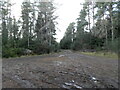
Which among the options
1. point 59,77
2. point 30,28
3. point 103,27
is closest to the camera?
point 59,77

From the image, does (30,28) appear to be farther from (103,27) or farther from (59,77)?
(59,77)

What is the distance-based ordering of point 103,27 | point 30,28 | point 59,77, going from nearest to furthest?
point 59,77
point 103,27
point 30,28

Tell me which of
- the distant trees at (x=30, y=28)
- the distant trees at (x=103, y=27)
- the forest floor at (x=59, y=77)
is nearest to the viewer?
the forest floor at (x=59, y=77)

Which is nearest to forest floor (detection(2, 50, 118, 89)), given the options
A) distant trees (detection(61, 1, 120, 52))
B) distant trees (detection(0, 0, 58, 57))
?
distant trees (detection(61, 1, 120, 52))

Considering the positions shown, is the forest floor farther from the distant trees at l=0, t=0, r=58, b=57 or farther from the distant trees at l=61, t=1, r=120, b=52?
the distant trees at l=0, t=0, r=58, b=57

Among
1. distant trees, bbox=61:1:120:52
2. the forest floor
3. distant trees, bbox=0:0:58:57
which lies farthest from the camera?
distant trees, bbox=0:0:58:57

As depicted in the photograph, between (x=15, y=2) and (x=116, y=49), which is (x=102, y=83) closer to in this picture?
(x=116, y=49)

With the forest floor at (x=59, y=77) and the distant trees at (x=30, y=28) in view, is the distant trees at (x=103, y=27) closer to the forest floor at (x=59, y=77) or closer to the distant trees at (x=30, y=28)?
the distant trees at (x=30, y=28)

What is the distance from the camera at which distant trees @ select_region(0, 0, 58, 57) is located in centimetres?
1628

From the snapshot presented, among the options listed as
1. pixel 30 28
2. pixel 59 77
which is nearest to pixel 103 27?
pixel 30 28

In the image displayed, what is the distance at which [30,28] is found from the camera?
83.6 feet

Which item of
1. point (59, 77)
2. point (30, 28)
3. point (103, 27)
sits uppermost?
point (30, 28)

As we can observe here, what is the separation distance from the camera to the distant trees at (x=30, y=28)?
53.4 feet

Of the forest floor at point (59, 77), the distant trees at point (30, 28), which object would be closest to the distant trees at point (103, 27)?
the distant trees at point (30, 28)
